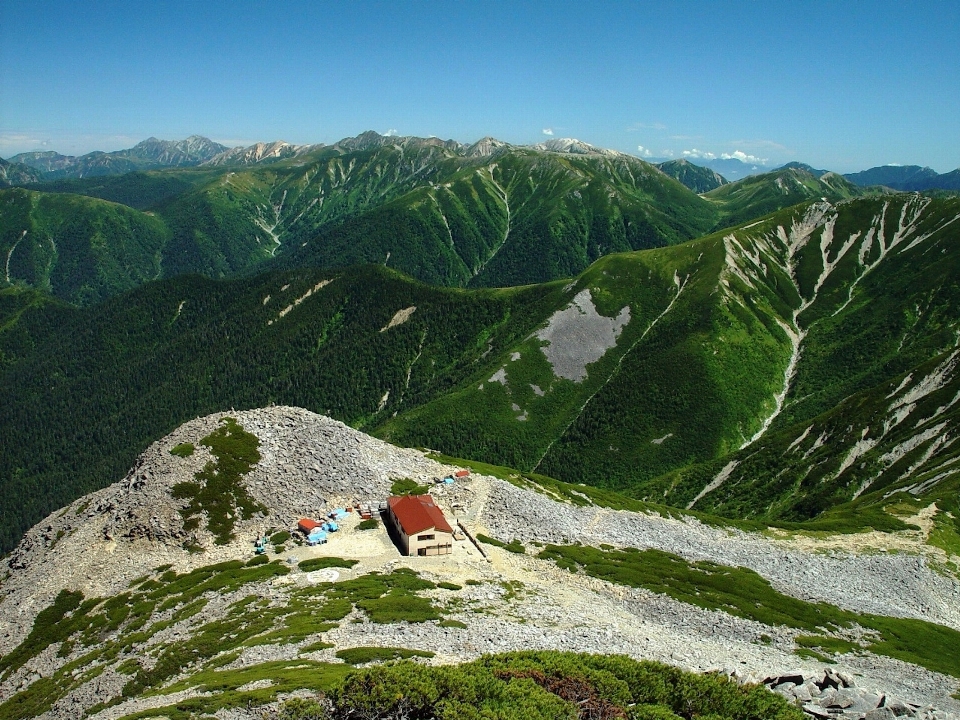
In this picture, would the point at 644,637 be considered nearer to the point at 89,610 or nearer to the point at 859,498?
the point at 89,610

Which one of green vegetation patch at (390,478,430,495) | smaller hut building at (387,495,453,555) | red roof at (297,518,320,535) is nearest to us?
smaller hut building at (387,495,453,555)

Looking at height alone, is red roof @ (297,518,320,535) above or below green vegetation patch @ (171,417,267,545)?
below

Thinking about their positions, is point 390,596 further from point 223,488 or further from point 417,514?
point 223,488

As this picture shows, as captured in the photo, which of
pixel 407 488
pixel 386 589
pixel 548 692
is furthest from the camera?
pixel 407 488

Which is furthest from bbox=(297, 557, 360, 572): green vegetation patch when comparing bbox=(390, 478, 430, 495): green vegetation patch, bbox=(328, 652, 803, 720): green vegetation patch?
bbox=(328, 652, 803, 720): green vegetation patch

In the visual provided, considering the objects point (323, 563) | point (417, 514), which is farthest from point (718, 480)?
point (323, 563)

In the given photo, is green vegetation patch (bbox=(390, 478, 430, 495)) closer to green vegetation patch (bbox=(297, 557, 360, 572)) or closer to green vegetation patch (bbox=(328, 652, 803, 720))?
green vegetation patch (bbox=(297, 557, 360, 572))

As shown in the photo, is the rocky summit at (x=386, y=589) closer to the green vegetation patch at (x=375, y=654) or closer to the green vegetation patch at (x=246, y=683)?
the green vegetation patch at (x=246, y=683)
